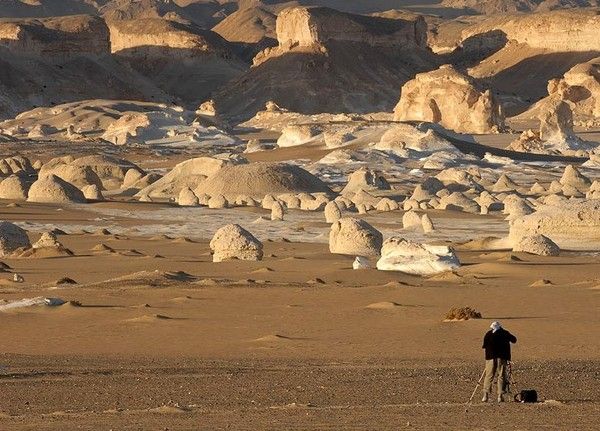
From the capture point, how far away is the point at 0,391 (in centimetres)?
1288

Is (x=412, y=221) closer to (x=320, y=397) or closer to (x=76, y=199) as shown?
(x=76, y=199)

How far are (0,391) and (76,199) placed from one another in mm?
30450

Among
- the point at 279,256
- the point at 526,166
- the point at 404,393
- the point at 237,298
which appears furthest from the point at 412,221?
the point at 526,166

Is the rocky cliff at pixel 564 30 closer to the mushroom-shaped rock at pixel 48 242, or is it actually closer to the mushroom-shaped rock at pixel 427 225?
the mushroom-shaped rock at pixel 427 225

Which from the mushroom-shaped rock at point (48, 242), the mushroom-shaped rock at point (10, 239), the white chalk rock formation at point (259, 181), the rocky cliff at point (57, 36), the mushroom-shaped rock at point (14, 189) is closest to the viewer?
the mushroom-shaped rock at point (10, 239)

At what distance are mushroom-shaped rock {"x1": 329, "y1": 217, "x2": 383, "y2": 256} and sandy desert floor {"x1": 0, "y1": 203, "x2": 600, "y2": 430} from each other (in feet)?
2.15

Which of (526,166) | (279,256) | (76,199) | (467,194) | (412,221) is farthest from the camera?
(526,166)

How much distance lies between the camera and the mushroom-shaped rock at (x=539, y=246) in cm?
2602

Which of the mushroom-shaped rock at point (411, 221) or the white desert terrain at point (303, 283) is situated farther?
the mushroom-shaped rock at point (411, 221)

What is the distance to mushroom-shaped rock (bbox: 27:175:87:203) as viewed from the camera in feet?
140

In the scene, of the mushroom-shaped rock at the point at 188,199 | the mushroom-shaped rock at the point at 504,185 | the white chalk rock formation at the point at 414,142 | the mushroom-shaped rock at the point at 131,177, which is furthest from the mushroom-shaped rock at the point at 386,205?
the white chalk rock formation at the point at 414,142

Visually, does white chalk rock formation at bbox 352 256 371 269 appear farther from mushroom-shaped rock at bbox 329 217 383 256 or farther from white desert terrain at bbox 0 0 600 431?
mushroom-shaped rock at bbox 329 217 383 256

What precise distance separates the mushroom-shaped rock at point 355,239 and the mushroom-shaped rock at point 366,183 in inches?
826

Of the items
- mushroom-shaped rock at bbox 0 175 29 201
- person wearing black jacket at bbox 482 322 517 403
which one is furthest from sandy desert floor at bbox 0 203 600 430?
mushroom-shaped rock at bbox 0 175 29 201
